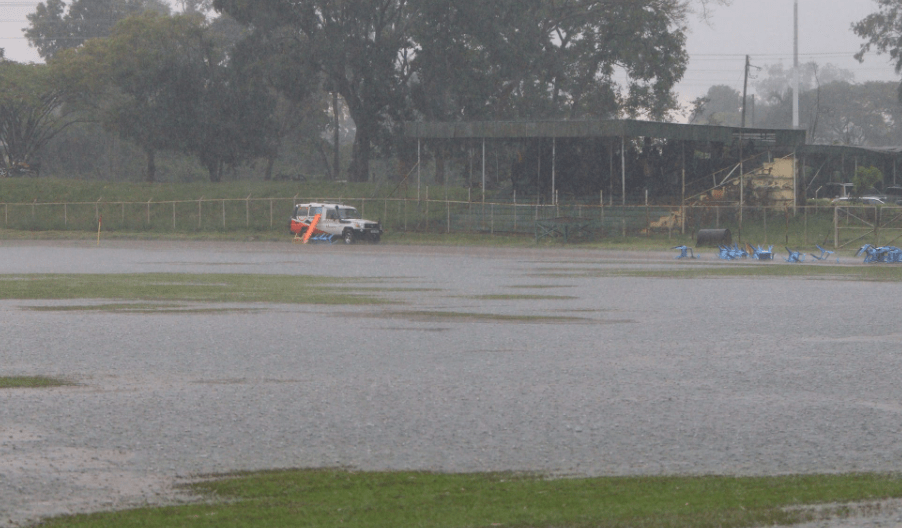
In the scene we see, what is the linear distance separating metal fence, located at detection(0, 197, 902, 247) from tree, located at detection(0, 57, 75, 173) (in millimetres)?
15504

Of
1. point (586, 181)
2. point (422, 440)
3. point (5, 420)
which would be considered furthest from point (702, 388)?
point (586, 181)

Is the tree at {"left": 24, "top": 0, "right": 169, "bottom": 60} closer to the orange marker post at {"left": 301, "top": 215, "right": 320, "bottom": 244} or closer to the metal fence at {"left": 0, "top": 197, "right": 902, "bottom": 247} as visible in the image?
the metal fence at {"left": 0, "top": 197, "right": 902, "bottom": 247}

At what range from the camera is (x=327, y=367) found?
13.4 metres

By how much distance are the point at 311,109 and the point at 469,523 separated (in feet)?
298

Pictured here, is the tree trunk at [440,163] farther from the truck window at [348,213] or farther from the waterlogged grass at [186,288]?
the waterlogged grass at [186,288]

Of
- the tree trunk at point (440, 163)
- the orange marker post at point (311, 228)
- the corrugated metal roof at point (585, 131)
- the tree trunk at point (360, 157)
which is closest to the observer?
the orange marker post at point (311, 228)

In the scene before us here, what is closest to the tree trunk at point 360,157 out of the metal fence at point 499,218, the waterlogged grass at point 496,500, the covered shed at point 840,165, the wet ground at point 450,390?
the metal fence at point 499,218

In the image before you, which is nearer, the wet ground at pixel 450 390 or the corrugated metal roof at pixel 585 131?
the wet ground at pixel 450 390

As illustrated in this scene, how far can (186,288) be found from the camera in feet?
85.0

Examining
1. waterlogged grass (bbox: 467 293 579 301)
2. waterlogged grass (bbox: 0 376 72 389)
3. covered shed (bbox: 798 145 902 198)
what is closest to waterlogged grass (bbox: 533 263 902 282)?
waterlogged grass (bbox: 467 293 579 301)

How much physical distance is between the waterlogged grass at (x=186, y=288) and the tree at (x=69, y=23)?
3642 inches

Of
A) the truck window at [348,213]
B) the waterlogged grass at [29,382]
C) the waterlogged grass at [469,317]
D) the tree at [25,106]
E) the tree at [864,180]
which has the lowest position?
the waterlogged grass at [469,317]

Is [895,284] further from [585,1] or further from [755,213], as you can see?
[585,1]

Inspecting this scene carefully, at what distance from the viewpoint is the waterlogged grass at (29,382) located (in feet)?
38.8
